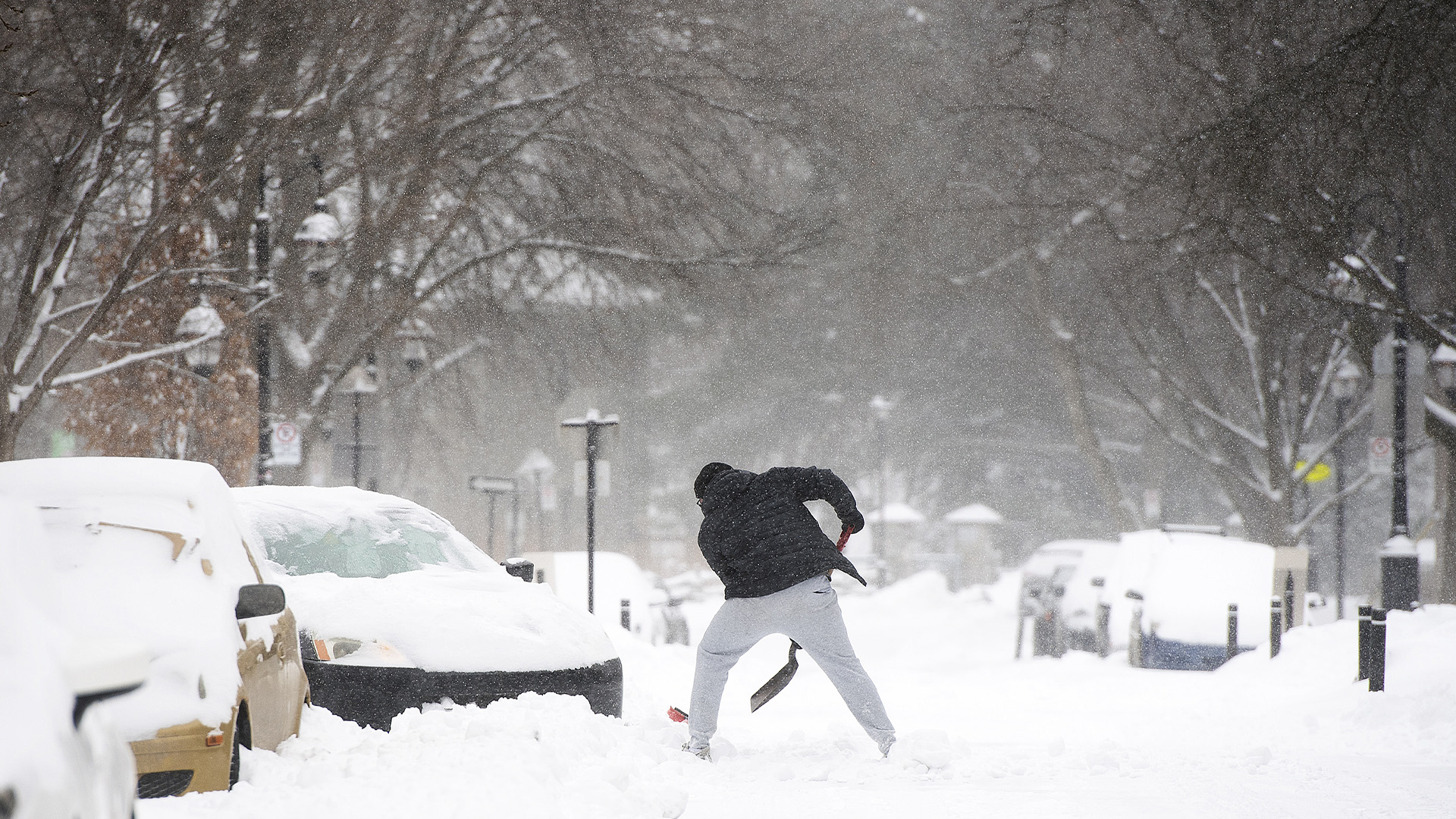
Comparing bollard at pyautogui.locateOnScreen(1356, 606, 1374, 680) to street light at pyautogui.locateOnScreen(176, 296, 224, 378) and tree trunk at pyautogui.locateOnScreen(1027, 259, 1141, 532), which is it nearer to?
street light at pyautogui.locateOnScreen(176, 296, 224, 378)

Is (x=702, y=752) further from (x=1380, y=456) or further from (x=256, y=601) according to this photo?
(x=1380, y=456)

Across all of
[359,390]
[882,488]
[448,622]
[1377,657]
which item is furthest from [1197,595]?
[882,488]

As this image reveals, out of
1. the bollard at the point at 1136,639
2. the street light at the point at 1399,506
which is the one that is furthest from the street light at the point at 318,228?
the street light at the point at 1399,506

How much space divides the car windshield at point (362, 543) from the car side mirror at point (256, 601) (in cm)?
298

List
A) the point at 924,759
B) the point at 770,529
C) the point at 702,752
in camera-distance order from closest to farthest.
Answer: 1. the point at 924,759
2. the point at 770,529
3. the point at 702,752

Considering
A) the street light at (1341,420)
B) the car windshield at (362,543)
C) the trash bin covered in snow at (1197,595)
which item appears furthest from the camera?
the street light at (1341,420)

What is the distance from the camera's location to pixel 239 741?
5969mm

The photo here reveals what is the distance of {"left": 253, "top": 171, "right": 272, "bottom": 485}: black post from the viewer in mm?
18297

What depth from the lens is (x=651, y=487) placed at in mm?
47688

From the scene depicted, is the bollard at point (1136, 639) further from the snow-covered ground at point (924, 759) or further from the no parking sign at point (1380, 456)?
the snow-covered ground at point (924, 759)

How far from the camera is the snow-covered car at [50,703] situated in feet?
9.45

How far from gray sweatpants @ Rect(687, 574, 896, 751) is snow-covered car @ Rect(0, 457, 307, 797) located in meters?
2.22

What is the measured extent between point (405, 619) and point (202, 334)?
10.4 metres

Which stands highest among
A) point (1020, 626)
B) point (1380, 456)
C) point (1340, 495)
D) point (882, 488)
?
point (1380, 456)
